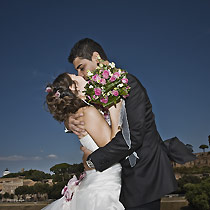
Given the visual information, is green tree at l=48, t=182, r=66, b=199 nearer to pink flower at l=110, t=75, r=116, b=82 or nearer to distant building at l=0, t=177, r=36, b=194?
distant building at l=0, t=177, r=36, b=194

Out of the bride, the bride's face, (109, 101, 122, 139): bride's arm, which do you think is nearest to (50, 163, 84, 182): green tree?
the bride

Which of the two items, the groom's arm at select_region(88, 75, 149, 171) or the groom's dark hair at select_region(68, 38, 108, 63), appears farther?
the groom's dark hair at select_region(68, 38, 108, 63)

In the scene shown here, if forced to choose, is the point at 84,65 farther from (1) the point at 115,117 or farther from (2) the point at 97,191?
(2) the point at 97,191

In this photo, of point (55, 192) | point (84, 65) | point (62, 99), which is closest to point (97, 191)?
point (62, 99)

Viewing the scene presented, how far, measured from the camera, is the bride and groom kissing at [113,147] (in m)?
2.20

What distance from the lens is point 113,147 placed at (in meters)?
2.16

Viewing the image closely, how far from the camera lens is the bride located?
2.48 m

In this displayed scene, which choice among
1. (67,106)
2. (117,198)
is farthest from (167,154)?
(67,106)

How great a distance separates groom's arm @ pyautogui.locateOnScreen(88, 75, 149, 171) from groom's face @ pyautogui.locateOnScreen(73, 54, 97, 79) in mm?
567

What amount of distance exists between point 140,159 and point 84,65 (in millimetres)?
990

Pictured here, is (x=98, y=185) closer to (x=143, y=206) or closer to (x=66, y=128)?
(x=143, y=206)

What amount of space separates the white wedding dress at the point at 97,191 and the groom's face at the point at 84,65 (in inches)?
22.9

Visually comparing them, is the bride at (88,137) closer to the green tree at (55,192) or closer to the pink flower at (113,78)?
the pink flower at (113,78)

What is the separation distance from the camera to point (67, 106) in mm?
2648
